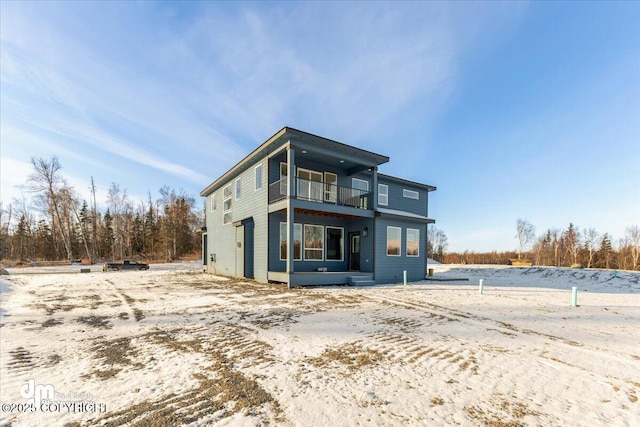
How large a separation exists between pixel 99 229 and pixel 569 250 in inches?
2892

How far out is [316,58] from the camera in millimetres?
13922

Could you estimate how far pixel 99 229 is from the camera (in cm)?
4162

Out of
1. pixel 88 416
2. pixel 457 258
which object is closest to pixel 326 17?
pixel 88 416

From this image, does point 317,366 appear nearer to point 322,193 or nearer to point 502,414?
point 502,414

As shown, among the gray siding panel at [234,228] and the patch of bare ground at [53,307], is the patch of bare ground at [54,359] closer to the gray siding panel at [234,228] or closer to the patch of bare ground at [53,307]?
the patch of bare ground at [53,307]

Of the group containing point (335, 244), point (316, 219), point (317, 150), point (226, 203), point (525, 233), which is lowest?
point (335, 244)

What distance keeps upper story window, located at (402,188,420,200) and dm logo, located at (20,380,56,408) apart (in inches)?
689

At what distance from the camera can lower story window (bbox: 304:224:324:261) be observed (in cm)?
1408

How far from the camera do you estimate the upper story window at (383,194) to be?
1670 cm

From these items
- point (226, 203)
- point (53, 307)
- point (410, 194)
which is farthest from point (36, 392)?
point (410, 194)

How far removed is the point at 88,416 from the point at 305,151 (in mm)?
11188

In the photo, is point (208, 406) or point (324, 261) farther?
point (324, 261)

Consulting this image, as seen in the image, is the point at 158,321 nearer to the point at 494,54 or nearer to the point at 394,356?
the point at 394,356

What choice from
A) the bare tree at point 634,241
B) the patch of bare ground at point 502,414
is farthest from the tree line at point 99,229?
the bare tree at point 634,241
